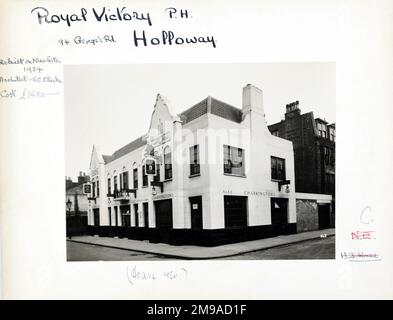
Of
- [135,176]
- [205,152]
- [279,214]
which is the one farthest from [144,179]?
[279,214]

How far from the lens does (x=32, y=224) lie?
2.52 meters

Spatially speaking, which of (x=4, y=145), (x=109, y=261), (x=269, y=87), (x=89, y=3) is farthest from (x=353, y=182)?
(x=4, y=145)

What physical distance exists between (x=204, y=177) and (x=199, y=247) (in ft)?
2.01

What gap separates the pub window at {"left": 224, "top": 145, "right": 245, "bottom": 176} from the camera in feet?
8.54

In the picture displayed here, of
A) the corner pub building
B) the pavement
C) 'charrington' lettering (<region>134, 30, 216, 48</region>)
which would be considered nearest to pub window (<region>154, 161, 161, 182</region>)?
the corner pub building

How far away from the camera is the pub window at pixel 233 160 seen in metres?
2.60

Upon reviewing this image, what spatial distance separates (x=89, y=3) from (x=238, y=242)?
2392 mm

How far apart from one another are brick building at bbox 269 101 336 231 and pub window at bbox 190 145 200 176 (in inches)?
27.2

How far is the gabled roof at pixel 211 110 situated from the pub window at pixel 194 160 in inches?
10.0

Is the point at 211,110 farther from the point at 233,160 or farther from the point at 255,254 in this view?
the point at 255,254

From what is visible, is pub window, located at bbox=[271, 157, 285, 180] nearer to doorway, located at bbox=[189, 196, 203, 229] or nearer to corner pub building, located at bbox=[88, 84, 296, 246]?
corner pub building, located at bbox=[88, 84, 296, 246]

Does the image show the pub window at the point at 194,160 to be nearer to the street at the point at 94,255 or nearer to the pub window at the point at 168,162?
the pub window at the point at 168,162

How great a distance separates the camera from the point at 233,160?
2.62m
